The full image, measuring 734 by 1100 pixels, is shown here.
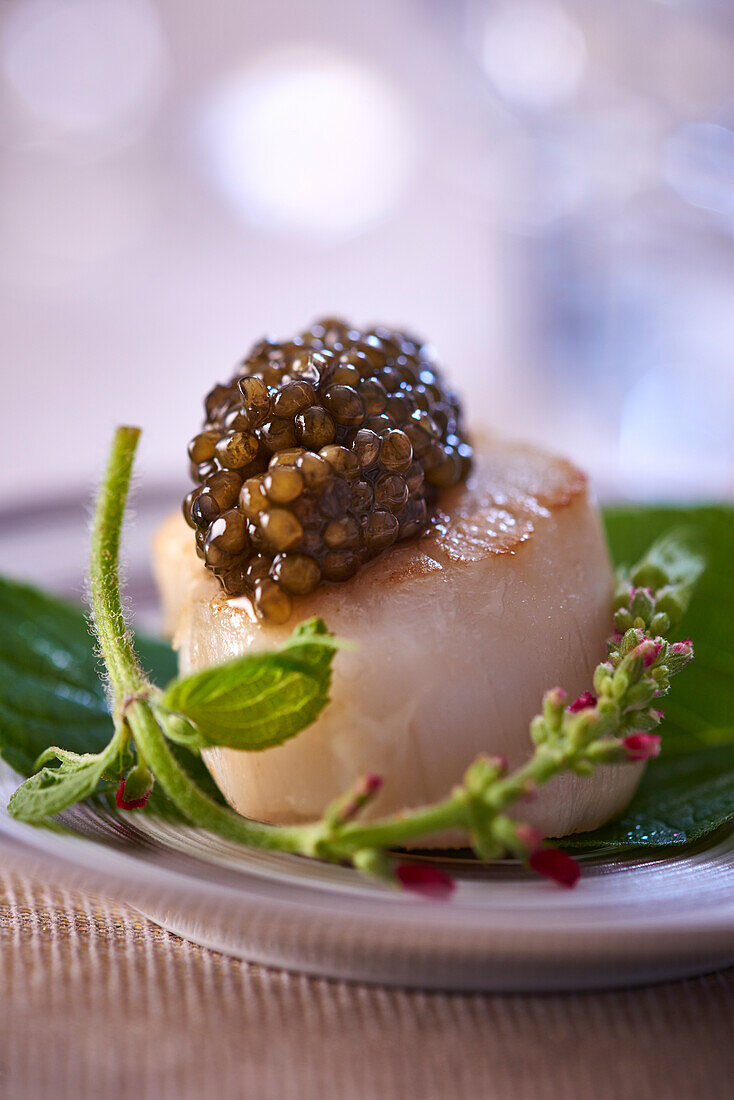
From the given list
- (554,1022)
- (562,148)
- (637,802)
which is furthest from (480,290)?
(554,1022)

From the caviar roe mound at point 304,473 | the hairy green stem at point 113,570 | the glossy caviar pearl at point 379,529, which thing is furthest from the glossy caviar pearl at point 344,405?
the hairy green stem at point 113,570

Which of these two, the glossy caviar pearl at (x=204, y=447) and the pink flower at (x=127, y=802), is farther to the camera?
the glossy caviar pearl at (x=204, y=447)

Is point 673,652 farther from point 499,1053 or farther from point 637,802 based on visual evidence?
point 499,1053

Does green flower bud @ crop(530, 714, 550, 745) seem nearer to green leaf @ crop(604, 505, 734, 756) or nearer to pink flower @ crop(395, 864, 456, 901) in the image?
pink flower @ crop(395, 864, 456, 901)

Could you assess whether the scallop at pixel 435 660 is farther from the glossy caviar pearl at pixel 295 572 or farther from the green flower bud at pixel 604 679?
the green flower bud at pixel 604 679

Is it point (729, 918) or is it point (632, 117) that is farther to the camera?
point (632, 117)

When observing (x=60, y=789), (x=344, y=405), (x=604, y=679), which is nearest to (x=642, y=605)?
(x=604, y=679)
